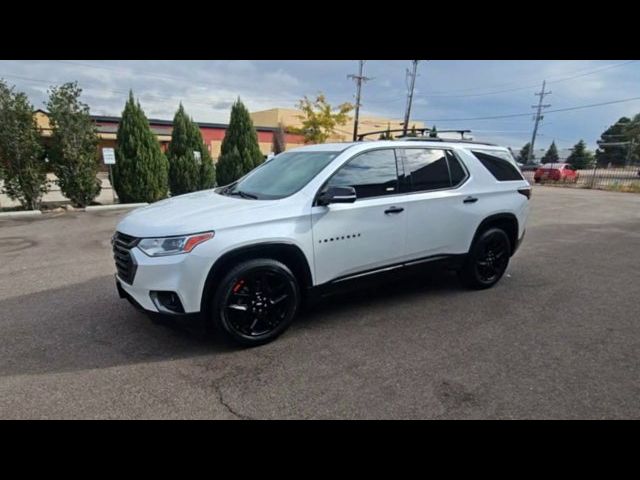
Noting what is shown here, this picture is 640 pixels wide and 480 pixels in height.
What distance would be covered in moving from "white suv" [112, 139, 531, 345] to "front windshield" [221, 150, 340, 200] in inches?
0.7

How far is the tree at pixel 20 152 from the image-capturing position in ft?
33.8

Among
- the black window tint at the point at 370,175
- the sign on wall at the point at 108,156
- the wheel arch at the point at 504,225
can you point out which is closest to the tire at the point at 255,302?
the black window tint at the point at 370,175

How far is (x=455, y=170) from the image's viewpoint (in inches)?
173

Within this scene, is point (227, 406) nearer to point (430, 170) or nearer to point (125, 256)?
point (125, 256)

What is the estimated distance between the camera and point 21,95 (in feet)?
34.2

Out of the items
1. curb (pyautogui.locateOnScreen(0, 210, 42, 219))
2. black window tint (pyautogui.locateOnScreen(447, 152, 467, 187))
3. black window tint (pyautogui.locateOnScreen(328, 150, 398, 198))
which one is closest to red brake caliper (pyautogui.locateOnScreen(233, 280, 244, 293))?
black window tint (pyautogui.locateOnScreen(328, 150, 398, 198))

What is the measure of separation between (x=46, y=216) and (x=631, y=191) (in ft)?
87.9

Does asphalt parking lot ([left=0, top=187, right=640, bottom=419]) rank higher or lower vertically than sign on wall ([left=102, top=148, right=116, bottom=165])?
lower

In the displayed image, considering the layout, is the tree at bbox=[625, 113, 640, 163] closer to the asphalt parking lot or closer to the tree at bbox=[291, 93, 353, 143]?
the tree at bbox=[291, 93, 353, 143]

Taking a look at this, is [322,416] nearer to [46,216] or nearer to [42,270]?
[42,270]

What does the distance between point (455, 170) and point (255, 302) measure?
278 cm

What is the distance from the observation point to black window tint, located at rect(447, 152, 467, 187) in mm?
4340

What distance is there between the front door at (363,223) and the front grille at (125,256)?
152 centimetres

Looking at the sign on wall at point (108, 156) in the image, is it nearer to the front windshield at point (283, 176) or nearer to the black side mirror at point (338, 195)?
the front windshield at point (283, 176)
